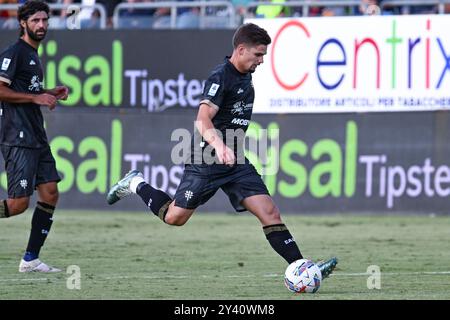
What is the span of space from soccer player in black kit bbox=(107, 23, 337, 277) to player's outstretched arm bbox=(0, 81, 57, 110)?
1697mm

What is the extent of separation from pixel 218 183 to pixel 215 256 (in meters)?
3.04

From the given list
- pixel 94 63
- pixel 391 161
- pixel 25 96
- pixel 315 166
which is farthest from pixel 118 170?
pixel 25 96

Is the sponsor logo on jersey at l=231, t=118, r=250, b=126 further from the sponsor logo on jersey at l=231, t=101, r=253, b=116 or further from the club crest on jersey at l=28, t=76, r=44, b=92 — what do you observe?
the club crest on jersey at l=28, t=76, r=44, b=92

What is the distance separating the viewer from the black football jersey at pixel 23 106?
11.5m

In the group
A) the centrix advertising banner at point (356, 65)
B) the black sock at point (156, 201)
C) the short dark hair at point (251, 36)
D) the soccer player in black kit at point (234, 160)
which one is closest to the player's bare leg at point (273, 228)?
the soccer player in black kit at point (234, 160)

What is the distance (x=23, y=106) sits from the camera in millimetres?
11680

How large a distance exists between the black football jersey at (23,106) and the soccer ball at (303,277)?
3.31 m

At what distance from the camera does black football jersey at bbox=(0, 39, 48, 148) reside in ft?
37.8

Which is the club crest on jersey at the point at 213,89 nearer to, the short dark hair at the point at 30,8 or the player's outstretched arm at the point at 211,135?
the player's outstretched arm at the point at 211,135

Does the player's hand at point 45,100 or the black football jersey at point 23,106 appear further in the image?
the black football jersey at point 23,106

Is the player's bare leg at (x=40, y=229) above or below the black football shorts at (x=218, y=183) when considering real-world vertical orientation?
below

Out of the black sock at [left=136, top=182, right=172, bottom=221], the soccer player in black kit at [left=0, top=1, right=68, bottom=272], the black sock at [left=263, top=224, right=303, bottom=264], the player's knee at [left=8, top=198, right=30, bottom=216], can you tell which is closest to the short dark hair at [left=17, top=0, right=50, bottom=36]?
the soccer player in black kit at [left=0, top=1, right=68, bottom=272]

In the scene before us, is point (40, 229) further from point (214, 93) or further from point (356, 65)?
point (356, 65)

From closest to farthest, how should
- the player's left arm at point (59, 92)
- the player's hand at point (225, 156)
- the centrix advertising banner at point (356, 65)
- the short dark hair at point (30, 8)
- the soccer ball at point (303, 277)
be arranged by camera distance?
1. the player's hand at point (225, 156)
2. the soccer ball at point (303, 277)
3. the short dark hair at point (30, 8)
4. the player's left arm at point (59, 92)
5. the centrix advertising banner at point (356, 65)
